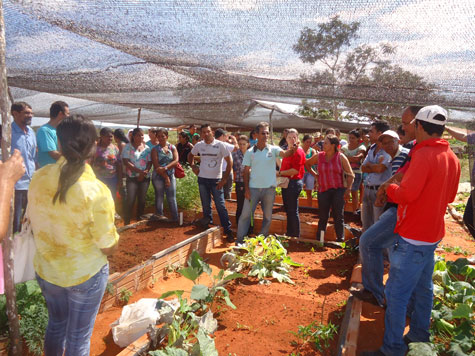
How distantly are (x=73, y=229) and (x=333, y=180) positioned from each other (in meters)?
4.07

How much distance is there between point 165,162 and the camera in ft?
19.7

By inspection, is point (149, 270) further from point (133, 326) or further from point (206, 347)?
point (206, 347)

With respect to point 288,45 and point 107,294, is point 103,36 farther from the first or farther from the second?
point 107,294

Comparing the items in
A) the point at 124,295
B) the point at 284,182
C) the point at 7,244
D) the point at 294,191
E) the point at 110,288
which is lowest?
the point at 124,295

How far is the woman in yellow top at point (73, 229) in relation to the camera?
5.66 feet

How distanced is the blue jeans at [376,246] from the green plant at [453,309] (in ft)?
1.62

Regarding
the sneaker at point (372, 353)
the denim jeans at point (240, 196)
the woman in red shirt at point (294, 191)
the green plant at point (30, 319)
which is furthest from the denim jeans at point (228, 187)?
the sneaker at point (372, 353)

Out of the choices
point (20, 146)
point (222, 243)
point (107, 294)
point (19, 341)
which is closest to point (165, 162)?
point (222, 243)

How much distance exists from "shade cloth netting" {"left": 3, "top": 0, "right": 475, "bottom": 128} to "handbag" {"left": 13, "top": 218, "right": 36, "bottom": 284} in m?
1.72

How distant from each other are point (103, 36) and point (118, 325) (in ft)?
8.44

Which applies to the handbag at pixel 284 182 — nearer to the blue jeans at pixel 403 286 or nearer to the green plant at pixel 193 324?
the green plant at pixel 193 324

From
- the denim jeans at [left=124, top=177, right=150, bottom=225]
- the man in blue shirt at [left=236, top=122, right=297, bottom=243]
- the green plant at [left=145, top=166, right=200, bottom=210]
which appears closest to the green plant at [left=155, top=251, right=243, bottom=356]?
the man in blue shirt at [left=236, top=122, right=297, bottom=243]

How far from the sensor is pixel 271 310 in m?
3.13

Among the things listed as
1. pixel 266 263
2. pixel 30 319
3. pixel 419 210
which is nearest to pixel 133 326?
pixel 30 319
